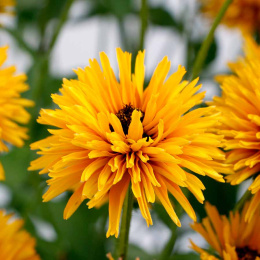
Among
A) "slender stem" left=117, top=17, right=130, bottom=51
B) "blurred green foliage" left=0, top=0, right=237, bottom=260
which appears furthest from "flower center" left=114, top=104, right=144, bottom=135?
"slender stem" left=117, top=17, right=130, bottom=51

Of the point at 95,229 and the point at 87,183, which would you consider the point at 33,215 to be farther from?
the point at 87,183

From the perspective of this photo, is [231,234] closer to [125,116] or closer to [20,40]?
[125,116]

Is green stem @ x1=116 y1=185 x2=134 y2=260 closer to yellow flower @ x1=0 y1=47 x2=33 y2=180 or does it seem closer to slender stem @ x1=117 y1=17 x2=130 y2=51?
yellow flower @ x1=0 y1=47 x2=33 y2=180

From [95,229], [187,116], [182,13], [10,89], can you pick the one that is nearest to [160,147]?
[187,116]

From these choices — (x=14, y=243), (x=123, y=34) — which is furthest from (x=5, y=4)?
(x=14, y=243)

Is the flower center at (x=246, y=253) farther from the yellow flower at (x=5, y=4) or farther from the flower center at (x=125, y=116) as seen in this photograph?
the yellow flower at (x=5, y=4)

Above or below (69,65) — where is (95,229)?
below
